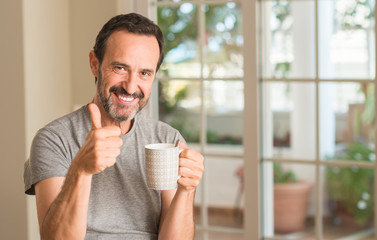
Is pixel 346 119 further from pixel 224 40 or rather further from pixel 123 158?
pixel 123 158

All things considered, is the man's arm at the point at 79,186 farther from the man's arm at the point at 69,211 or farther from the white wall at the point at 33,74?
the white wall at the point at 33,74

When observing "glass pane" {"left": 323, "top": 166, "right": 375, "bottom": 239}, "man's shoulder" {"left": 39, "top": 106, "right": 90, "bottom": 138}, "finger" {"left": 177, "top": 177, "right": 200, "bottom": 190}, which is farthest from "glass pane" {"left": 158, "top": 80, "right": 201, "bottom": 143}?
"finger" {"left": 177, "top": 177, "right": 200, "bottom": 190}

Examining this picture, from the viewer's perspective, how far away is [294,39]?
6.21 m

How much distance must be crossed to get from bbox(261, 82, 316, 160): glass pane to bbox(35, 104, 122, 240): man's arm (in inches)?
169

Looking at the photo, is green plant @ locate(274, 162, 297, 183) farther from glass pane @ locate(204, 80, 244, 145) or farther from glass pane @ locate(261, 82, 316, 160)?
glass pane @ locate(204, 80, 244, 145)

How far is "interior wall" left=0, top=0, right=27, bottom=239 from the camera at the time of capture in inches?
117

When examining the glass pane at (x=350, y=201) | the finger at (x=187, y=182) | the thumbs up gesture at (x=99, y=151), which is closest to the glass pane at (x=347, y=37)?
the glass pane at (x=350, y=201)

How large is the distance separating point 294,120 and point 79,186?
15.7 ft

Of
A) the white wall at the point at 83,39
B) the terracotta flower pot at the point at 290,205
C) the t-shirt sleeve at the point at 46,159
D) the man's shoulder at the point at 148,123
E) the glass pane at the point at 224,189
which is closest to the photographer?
the t-shirt sleeve at the point at 46,159

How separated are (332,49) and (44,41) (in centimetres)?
389

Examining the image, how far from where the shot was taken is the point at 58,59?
316 cm

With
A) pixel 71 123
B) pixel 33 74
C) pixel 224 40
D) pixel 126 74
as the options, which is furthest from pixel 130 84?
pixel 224 40

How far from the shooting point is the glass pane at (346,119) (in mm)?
5953

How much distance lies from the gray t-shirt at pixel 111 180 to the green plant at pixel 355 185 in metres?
4.03
